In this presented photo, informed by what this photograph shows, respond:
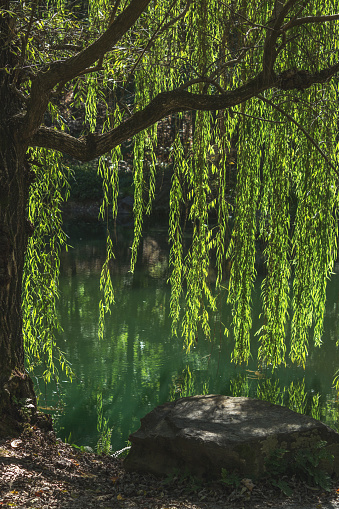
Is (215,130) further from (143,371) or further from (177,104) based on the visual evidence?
(143,371)

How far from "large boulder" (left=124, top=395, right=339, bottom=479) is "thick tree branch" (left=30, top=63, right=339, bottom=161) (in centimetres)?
141

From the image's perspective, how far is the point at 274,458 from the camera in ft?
8.49

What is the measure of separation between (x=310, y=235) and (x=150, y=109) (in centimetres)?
107

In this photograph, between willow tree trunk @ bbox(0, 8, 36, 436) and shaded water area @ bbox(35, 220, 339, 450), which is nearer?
willow tree trunk @ bbox(0, 8, 36, 436)

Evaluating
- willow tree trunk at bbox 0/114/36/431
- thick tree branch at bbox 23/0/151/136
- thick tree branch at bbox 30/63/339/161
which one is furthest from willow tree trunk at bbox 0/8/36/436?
thick tree branch at bbox 30/63/339/161

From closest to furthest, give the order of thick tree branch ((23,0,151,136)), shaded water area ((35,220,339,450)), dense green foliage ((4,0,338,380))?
1. thick tree branch ((23,0,151,136))
2. dense green foliage ((4,0,338,380))
3. shaded water area ((35,220,339,450))

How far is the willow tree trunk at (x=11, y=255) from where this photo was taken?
2871 millimetres

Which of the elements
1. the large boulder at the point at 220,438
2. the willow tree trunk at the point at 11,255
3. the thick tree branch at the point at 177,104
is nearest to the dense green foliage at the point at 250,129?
the thick tree branch at the point at 177,104

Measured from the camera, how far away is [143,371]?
20.5 feet

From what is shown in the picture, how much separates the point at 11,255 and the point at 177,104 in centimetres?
112

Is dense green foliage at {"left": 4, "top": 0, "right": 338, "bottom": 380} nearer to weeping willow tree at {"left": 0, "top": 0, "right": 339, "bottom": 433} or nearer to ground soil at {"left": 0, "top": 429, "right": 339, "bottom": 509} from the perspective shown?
weeping willow tree at {"left": 0, "top": 0, "right": 339, "bottom": 433}

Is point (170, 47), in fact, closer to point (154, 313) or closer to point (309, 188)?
point (309, 188)

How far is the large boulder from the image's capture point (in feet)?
8.46

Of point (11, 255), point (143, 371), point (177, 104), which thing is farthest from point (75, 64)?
point (143, 371)
